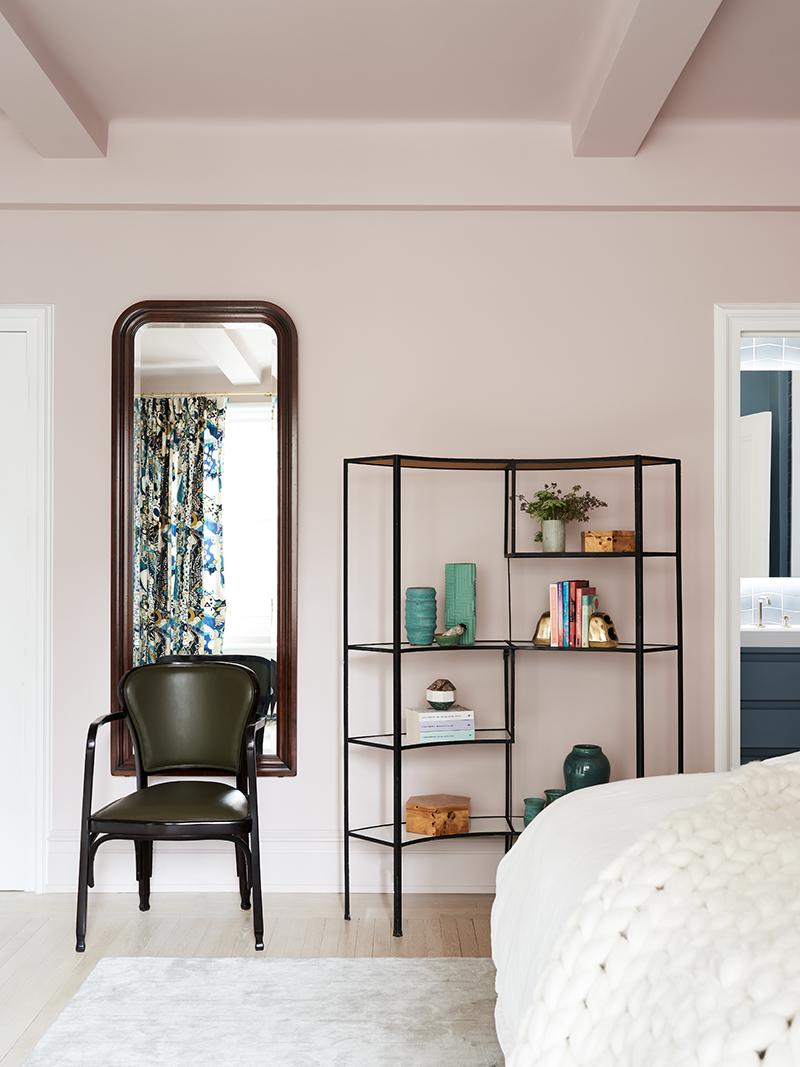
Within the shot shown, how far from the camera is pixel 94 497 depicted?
11.8 ft

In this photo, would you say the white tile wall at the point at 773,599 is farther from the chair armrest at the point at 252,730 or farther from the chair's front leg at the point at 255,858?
the chair's front leg at the point at 255,858

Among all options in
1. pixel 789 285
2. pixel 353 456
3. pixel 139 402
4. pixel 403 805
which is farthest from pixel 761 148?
pixel 403 805

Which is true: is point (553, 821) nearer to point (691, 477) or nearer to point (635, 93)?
point (691, 477)

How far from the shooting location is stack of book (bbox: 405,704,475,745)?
3.29 meters

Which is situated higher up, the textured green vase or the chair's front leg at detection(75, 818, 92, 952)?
the textured green vase

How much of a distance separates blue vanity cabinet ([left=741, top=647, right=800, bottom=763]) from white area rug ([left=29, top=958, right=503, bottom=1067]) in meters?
2.03

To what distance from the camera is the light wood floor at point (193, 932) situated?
9.16 feet

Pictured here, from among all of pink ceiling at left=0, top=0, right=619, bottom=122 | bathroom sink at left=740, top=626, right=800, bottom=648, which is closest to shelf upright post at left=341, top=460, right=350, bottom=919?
pink ceiling at left=0, top=0, right=619, bottom=122

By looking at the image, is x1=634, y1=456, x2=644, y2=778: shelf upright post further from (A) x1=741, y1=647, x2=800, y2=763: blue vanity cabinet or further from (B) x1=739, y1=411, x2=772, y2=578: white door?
(B) x1=739, y1=411, x2=772, y2=578: white door

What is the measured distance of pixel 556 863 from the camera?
5.43ft

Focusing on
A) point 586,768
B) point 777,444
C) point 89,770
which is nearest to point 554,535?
point 586,768

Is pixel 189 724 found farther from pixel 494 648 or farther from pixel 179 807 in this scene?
pixel 494 648

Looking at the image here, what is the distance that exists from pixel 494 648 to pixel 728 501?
1.07 metres

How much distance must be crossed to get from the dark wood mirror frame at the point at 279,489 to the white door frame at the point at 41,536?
25 centimetres
